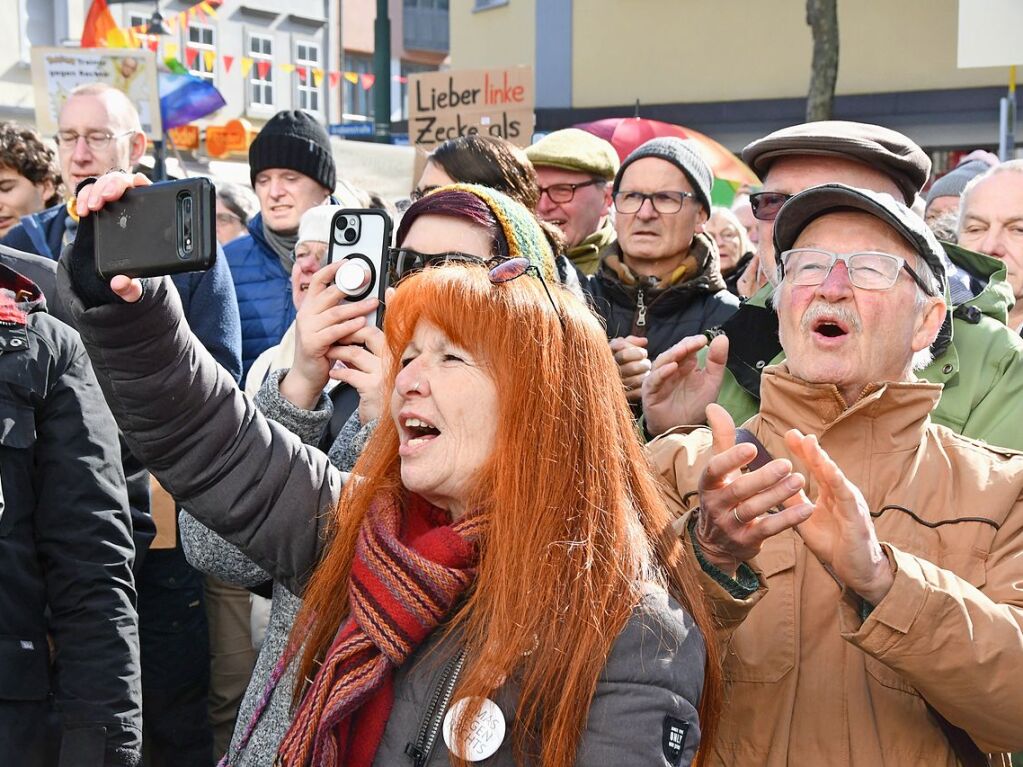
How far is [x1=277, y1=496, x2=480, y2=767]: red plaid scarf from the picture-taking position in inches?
75.5

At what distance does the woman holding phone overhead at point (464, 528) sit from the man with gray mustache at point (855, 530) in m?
0.21

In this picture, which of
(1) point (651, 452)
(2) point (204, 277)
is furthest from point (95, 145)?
(1) point (651, 452)

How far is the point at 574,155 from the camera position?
470 cm

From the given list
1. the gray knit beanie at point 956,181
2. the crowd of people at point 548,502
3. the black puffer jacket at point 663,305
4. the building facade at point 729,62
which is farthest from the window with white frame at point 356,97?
the crowd of people at point 548,502

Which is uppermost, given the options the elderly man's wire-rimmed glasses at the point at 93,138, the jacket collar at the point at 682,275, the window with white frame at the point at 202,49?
the window with white frame at the point at 202,49

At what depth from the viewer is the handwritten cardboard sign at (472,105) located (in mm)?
7652

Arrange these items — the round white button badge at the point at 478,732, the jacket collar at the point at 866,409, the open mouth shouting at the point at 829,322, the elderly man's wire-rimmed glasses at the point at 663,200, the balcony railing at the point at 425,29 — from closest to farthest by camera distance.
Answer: the round white button badge at the point at 478,732 → the jacket collar at the point at 866,409 → the open mouth shouting at the point at 829,322 → the elderly man's wire-rimmed glasses at the point at 663,200 → the balcony railing at the point at 425,29

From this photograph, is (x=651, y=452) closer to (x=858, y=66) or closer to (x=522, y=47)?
(x=858, y=66)

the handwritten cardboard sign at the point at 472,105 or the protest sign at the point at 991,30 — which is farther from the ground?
the protest sign at the point at 991,30

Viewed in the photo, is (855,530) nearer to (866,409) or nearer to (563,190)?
(866,409)

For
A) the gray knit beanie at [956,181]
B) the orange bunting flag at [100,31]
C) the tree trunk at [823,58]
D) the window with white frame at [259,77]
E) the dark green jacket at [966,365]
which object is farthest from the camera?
the window with white frame at [259,77]

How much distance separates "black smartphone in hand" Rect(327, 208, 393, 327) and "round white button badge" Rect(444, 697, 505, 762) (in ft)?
3.35

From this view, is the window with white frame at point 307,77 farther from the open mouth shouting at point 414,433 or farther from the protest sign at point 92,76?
the open mouth shouting at point 414,433

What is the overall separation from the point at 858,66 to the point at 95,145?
17.8m
